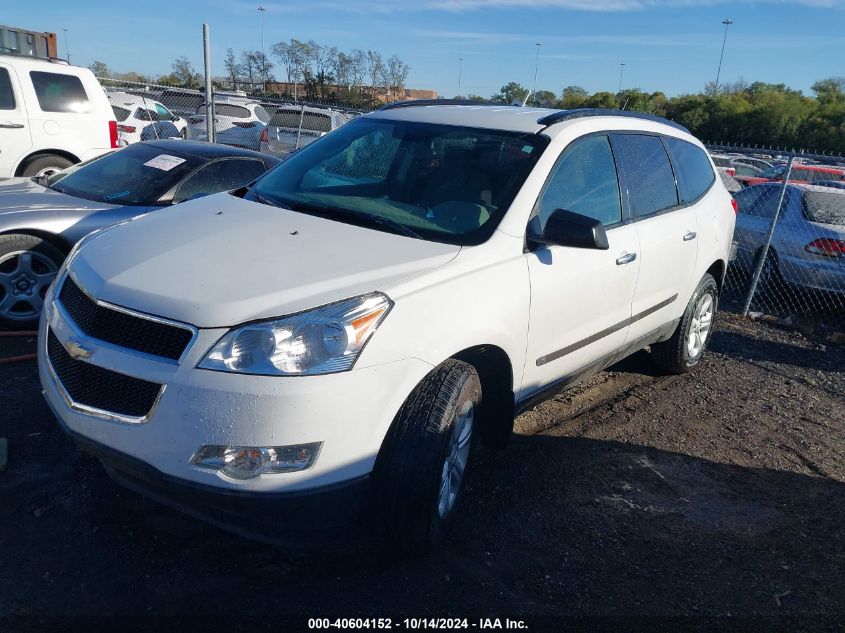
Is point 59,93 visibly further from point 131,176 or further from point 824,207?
point 824,207

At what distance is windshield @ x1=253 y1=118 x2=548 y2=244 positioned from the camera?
3.59m

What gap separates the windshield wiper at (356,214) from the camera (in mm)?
3465

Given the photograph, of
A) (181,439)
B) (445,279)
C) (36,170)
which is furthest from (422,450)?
(36,170)

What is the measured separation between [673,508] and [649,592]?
2.75 feet

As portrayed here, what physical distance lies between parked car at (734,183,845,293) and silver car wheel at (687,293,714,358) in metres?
2.75

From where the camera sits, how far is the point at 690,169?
5.38 m

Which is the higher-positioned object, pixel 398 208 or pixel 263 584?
pixel 398 208

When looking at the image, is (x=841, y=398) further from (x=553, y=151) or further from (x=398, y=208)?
(x=398, y=208)

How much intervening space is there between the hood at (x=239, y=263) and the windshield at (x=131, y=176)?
2423 mm

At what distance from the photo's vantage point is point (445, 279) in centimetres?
308

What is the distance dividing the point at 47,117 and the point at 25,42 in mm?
2905

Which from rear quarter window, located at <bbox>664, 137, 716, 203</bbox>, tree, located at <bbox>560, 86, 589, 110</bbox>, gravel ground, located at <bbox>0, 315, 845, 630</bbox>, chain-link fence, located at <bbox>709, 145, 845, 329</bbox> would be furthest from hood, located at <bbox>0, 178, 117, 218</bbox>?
tree, located at <bbox>560, 86, 589, 110</bbox>

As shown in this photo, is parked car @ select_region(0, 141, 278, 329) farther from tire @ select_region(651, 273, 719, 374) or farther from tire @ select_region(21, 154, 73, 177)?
tire @ select_region(651, 273, 719, 374)

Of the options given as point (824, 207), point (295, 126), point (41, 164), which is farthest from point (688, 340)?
point (295, 126)
